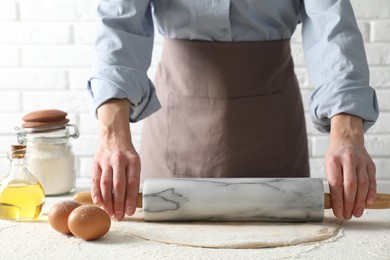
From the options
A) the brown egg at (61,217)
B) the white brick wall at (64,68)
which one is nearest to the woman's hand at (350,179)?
the brown egg at (61,217)

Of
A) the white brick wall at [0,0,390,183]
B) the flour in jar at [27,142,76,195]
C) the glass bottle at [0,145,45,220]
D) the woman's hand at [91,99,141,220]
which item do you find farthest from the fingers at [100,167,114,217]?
the white brick wall at [0,0,390,183]

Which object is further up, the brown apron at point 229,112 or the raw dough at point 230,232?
the brown apron at point 229,112

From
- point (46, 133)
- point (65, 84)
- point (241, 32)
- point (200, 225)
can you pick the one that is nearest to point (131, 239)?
point (200, 225)

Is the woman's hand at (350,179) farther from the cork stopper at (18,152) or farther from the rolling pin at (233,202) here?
the cork stopper at (18,152)

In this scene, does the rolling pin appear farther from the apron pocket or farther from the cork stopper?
the apron pocket

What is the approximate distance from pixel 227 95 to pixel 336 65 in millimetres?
262

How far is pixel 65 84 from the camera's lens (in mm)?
2215

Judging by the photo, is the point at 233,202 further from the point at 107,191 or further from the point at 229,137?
A: the point at 229,137

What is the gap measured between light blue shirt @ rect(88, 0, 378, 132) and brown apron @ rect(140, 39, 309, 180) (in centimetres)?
4

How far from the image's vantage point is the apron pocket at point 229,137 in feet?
4.89

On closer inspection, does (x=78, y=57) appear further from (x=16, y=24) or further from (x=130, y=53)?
(x=130, y=53)

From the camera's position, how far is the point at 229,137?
149cm

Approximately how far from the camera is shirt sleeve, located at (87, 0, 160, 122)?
128 centimetres

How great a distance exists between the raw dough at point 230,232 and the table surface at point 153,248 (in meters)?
0.01
